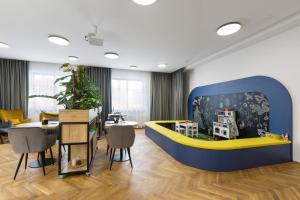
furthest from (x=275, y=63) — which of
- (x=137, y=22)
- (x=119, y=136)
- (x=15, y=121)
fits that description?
(x=15, y=121)

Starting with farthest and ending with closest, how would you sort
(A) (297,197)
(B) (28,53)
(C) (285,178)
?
(B) (28,53) < (C) (285,178) < (A) (297,197)

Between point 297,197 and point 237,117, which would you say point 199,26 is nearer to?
point 237,117

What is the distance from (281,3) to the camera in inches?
91.3

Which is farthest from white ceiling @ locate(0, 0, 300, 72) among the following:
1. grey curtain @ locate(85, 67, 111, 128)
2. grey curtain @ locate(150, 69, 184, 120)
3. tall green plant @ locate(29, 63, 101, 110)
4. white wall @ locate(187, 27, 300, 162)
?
grey curtain @ locate(150, 69, 184, 120)

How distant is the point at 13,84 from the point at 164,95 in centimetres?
594

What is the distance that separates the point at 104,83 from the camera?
6.62 meters

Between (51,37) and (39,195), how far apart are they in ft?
9.89

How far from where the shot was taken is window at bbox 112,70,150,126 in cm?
696

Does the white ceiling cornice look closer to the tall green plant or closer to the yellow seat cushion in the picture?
the tall green plant

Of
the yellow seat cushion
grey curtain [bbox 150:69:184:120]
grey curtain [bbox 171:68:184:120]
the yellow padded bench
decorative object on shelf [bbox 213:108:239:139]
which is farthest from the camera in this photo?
grey curtain [bbox 150:69:184:120]

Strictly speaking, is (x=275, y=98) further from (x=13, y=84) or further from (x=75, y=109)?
(x=13, y=84)

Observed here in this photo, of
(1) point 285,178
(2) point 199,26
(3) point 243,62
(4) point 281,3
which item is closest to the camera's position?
(4) point 281,3

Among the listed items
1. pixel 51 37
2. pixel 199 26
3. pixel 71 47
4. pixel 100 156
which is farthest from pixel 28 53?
pixel 199 26

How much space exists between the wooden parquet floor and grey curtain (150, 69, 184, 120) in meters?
4.34
